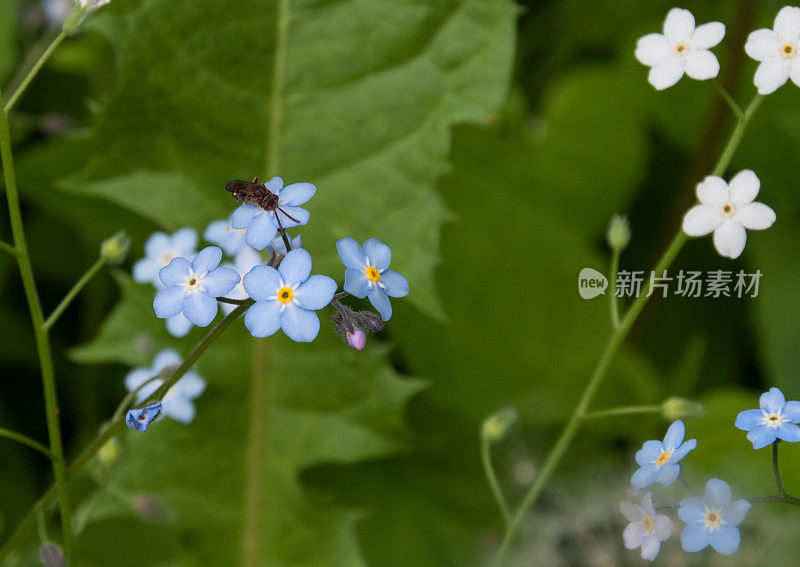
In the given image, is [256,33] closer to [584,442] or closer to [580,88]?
[580,88]

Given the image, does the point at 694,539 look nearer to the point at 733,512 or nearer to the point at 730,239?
the point at 733,512

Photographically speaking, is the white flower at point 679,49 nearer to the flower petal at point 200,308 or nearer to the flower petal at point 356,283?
the flower petal at point 356,283

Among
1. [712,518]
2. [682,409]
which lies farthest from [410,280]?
[712,518]

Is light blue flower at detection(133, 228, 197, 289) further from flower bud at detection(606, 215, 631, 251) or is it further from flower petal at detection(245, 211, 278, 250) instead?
flower bud at detection(606, 215, 631, 251)

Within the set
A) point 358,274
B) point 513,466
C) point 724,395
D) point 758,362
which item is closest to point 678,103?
point 758,362

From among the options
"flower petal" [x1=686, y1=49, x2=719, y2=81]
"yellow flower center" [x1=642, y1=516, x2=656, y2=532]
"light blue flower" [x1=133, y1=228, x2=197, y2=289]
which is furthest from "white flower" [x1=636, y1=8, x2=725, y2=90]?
"light blue flower" [x1=133, y1=228, x2=197, y2=289]

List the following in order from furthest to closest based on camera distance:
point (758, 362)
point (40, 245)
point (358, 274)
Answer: point (40, 245)
point (758, 362)
point (358, 274)
